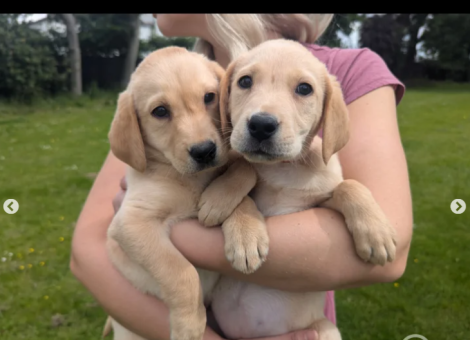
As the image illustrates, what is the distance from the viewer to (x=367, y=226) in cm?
132

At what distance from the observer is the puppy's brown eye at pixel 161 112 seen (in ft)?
4.90

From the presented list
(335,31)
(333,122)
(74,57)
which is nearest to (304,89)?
(333,122)

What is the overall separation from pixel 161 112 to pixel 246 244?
53cm

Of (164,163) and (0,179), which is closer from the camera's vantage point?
(164,163)

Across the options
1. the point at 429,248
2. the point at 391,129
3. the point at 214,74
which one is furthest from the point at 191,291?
the point at 429,248

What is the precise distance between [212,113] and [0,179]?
3490 millimetres

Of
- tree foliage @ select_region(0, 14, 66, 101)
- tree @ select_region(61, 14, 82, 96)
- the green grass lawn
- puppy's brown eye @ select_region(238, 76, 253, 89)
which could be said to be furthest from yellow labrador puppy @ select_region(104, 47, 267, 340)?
tree @ select_region(61, 14, 82, 96)

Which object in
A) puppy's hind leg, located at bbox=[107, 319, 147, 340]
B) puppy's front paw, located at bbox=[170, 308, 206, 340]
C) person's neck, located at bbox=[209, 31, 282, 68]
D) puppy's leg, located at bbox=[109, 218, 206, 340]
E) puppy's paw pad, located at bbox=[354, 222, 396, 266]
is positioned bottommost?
puppy's hind leg, located at bbox=[107, 319, 147, 340]

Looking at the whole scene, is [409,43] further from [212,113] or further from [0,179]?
[0,179]

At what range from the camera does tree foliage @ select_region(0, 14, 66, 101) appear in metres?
4.77

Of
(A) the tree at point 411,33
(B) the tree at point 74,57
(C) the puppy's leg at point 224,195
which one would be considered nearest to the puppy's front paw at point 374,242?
(C) the puppy's leg at point 224,195

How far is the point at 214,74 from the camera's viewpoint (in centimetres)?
158

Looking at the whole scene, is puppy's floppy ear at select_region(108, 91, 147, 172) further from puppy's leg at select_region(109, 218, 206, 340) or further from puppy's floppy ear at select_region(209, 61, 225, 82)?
puppy's floppy ear at select_region(209, 61, 225, 82)

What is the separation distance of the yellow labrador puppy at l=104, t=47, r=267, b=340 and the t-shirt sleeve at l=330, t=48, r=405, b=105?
53 cm
